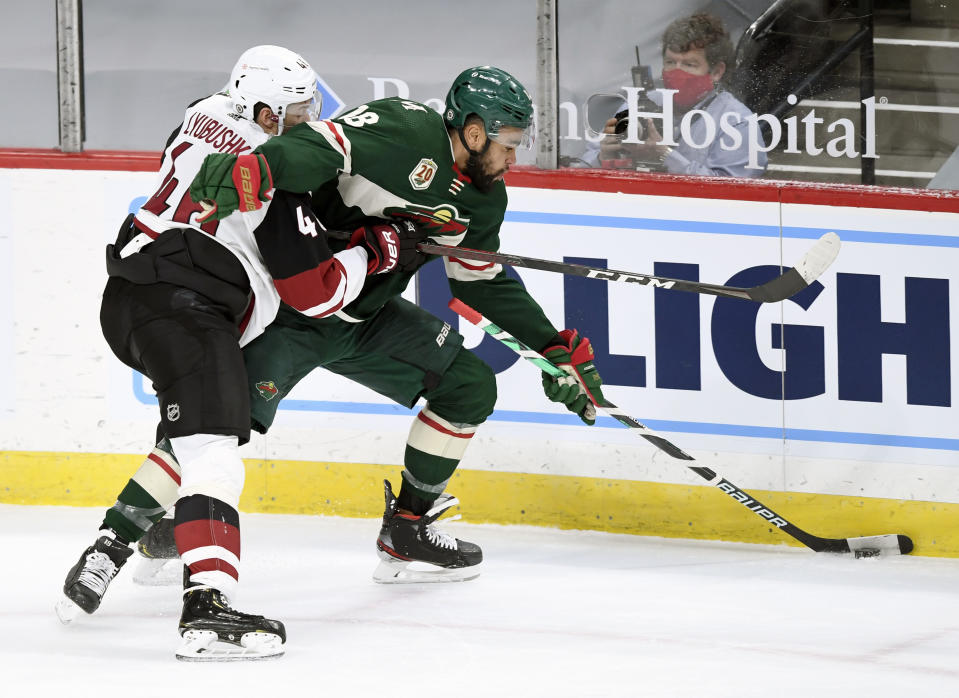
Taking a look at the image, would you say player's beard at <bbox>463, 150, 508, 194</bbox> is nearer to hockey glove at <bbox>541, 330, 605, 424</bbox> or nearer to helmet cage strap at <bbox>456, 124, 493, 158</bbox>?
helmet cage strap at <bbox>456, 124, 493, 158</bbox>

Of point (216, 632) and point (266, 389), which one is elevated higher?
point (266, 389)

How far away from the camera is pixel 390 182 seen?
2855 millimetres

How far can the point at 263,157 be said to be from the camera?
8.43ft

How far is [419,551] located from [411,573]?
7 cm

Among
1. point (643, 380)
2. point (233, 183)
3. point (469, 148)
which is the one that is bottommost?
point (643, 380)

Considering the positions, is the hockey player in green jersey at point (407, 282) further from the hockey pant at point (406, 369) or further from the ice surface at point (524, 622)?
the ice surface at point (524, 622)

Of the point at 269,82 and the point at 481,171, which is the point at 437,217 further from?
the point at 269,82

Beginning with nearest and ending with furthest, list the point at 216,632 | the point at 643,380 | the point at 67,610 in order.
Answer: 1. the point at 216,632
2. the point at 67,610
3. the point at 643,380

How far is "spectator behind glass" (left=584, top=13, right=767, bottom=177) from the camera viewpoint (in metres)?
3.70

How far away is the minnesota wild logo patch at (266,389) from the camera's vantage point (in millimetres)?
2867

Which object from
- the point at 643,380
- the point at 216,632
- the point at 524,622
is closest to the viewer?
the point at 216,632

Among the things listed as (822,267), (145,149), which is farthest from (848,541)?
(145,149)

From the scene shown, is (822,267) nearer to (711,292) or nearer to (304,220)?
(711,292)

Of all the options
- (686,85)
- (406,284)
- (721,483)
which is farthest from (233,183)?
(686,85)
